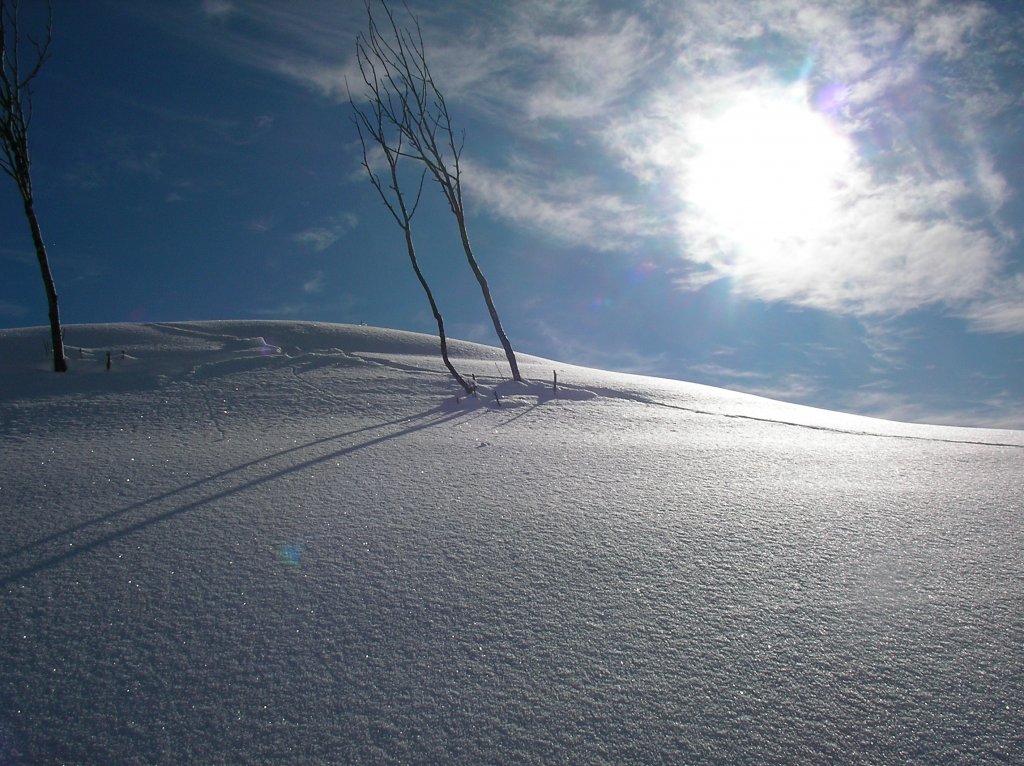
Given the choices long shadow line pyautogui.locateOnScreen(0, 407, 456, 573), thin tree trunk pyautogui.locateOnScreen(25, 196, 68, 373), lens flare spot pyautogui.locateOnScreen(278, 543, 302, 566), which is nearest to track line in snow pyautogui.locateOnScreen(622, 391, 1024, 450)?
long shadow line pyautogui.locateOnScreen(0, 407, 456, 573)

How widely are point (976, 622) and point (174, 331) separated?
11.9 meters

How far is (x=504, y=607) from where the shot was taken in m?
1.70

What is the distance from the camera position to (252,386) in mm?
6102

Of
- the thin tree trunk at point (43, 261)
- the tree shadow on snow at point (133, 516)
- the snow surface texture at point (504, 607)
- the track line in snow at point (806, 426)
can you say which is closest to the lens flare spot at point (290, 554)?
the snow surface texture at point (504, 607)

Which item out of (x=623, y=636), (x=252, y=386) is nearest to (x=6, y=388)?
(x=252, y=386)

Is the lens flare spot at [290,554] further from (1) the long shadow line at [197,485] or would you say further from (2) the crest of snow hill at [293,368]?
(2) the crest of snow hill at [293,368]

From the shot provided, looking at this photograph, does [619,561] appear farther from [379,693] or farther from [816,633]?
[379,693]

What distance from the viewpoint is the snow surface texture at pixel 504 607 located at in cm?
124

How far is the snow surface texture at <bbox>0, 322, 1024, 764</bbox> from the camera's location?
1.24 metres

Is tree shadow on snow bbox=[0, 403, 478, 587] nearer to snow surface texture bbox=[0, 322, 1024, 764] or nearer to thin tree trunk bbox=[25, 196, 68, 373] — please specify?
snow surface texture bbox=[0, 322, 1024, 764]

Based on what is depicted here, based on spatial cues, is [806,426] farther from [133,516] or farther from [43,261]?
[43,261]

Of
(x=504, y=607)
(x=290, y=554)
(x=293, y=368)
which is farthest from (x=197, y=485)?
(x=293, y=368)

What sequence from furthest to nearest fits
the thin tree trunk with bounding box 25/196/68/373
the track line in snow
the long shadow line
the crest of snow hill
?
the thin tree trunk with bounding box 25/196/68/373
the crest of snow hill
the track line in snow
the long shadow line

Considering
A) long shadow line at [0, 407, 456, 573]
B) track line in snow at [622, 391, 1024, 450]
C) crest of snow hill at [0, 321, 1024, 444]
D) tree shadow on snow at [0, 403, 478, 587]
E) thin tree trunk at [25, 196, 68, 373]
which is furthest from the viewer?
thin tree trunk at [25, 196, 68, 373]
